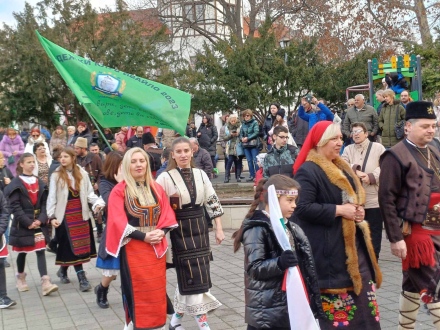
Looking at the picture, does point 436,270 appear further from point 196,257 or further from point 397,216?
point 196,257

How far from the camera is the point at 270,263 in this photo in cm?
399

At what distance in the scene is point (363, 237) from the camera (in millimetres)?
4844

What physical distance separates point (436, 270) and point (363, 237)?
72 cm

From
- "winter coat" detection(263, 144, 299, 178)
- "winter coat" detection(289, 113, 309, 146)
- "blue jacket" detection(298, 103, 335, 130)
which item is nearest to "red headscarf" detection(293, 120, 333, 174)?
"winter coat" detection(263, 144, 299, 178)

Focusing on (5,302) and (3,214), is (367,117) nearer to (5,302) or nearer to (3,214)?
(3,214)

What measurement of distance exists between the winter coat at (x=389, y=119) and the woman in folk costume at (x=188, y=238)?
6.65 meters

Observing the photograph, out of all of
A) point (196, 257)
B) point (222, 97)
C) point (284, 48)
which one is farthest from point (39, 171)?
point (284, 48)

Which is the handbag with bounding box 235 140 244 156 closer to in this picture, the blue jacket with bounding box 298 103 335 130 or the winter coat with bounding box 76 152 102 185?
the blue jacket with bounding box 298 103 335 130

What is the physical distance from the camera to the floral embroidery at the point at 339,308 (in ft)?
15.4

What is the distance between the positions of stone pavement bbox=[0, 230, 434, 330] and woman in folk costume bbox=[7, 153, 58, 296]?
37cm

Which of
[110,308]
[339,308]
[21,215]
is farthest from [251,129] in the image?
[339,308]

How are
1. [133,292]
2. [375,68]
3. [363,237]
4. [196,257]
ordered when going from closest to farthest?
[363,237] < [133,292] < [196,257] < [375,68]

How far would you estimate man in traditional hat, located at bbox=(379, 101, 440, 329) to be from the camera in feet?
16.5

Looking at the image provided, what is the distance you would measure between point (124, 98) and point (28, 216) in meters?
1.84
